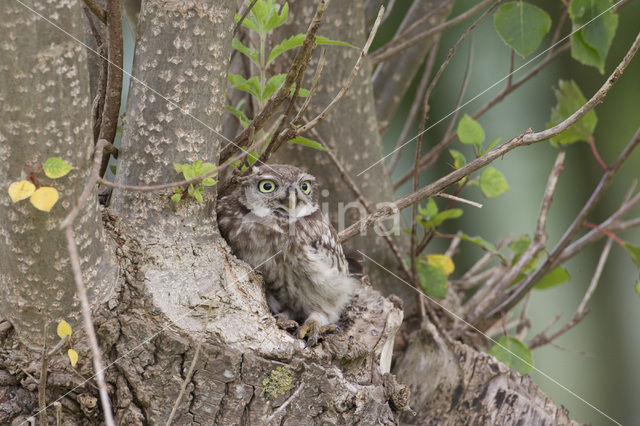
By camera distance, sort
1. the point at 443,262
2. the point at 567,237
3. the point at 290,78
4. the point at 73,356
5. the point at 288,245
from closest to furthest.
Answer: the point at 73,356 < the point at 290,78 < the point at 288,245 < the point at 567,237 < the point at 443,262

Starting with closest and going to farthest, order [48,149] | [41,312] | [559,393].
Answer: [48,149] < [41,312] < [559,393]

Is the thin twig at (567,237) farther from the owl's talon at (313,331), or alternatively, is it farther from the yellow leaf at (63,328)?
the yellow leaf at (63,328)

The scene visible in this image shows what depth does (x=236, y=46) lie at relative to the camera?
1.98 meters

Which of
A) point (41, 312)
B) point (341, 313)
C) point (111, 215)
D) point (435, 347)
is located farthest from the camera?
point (435, 347)

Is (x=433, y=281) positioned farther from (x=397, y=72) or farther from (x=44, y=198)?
(x=44, y=198)

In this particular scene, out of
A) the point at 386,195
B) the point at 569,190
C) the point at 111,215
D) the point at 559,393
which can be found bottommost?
the point at 559,393

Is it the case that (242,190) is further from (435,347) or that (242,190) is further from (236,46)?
(435,347)

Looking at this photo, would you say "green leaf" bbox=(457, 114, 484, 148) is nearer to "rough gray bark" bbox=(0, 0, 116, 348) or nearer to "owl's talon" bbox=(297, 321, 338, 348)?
"owl's talon" bbox=(297, 321, 338, 348)

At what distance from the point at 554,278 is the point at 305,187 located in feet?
3.88

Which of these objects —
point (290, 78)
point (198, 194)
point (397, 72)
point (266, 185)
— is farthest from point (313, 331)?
point (397, 72)

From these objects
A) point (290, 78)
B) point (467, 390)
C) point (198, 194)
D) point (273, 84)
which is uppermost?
point (290, 78)

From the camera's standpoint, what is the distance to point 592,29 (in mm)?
2320

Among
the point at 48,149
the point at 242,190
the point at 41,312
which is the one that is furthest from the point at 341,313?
the point at 48,149

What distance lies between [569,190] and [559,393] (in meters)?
1.84
